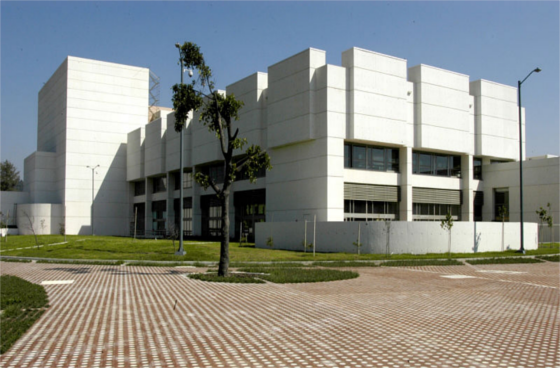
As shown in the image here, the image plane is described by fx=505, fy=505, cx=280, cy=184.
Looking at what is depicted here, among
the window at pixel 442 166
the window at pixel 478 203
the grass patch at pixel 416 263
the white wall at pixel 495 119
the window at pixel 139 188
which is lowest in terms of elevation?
the grass patch at pixel 416 263

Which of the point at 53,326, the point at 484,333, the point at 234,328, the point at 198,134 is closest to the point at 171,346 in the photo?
the point at 234,328

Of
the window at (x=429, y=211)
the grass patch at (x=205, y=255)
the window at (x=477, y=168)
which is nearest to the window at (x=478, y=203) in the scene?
the window at (x=477, y=168)

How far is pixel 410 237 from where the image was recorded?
30.2m

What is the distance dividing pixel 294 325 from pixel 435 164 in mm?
36424

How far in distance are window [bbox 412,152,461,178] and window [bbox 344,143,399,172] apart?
261cm

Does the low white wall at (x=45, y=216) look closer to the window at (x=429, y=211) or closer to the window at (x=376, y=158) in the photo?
the window at (x=376, y=158)

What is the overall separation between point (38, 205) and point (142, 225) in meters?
14.4

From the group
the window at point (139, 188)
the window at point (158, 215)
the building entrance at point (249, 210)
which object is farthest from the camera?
the window at point (139, 188)

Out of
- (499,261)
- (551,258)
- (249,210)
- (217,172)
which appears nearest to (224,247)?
(499,261)

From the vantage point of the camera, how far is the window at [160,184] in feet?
208

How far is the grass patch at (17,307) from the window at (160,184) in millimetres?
48343

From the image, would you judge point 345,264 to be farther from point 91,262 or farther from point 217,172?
point 217,172

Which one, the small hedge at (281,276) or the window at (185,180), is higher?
the window at (185,180)

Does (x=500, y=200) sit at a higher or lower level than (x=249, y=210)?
higher
